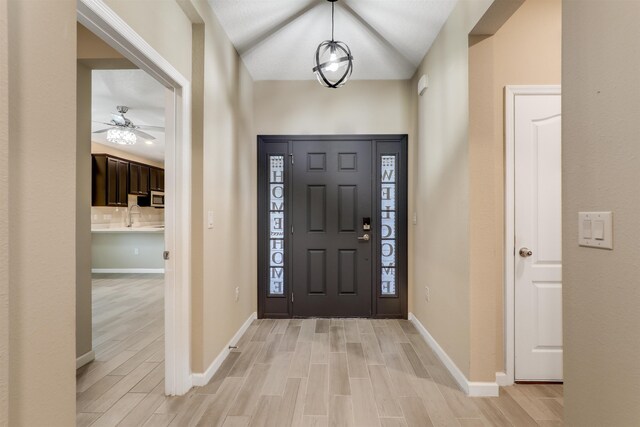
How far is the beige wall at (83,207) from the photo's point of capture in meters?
2.57

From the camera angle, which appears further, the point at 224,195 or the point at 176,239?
the point at 224,195

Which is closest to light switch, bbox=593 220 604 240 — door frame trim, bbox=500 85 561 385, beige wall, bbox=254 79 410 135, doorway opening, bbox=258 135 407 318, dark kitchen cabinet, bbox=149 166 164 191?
door frame trim, bbox=500 85 561 385

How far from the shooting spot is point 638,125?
3.01ft

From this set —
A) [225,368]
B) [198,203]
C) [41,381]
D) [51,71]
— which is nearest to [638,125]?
[51,71]

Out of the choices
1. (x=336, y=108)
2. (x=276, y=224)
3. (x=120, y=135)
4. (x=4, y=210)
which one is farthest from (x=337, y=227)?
(x=120, y=135)

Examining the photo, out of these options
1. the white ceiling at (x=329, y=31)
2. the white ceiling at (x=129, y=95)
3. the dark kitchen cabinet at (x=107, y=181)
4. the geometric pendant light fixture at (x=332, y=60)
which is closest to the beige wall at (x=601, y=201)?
the geometric pendant light fixture at (x=332, y=60)

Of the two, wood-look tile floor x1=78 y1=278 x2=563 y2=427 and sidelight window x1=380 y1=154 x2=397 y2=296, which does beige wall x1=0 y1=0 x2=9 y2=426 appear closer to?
wood-look tile floor x1=78 y1=278 x2=563 y2=427

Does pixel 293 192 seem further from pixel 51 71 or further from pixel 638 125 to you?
pixel 638 125

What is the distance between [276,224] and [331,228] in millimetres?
657

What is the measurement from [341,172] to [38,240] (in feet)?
9.72

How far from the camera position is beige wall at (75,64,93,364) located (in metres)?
2.57

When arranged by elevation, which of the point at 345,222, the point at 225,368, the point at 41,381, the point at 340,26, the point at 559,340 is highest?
the point at 340,26

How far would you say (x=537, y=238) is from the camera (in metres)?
2.25

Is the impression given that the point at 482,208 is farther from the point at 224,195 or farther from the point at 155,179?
the point at 155,179
